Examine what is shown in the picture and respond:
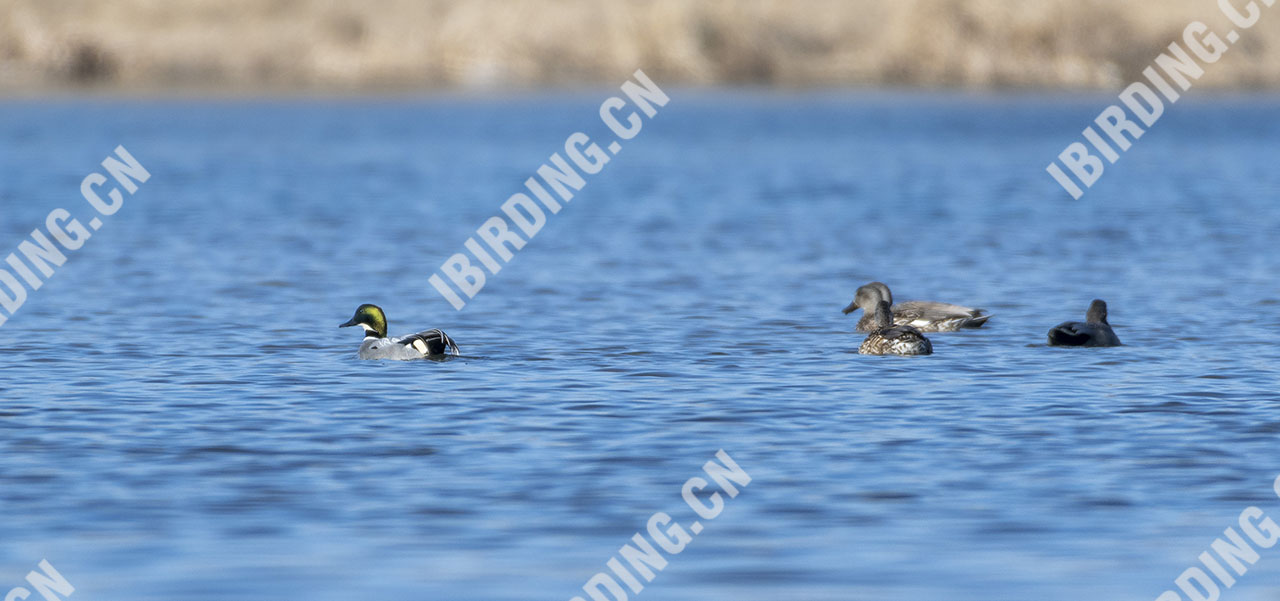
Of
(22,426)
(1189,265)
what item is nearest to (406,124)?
A: (1189,265)

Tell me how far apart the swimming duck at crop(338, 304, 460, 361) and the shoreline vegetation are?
76.5m

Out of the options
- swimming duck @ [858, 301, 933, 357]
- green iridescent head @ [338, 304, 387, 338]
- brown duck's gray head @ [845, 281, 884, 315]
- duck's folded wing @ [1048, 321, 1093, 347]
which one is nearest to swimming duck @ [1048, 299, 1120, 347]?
duck's folded wing @ [1048, 321, 1093, 347]

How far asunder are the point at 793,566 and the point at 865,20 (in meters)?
90.8

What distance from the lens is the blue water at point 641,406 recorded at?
985 cm

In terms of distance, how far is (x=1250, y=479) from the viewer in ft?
38.1

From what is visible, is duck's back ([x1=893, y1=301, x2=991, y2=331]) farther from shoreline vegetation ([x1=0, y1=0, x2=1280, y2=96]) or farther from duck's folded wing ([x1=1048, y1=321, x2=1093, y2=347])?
shoreline vegetation ([x1=0, y1=0, x2=1280, y2=96])

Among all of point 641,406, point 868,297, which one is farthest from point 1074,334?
point 641,406

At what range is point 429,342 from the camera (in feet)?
54.9

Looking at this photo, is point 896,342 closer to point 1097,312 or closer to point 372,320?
point 1097,312

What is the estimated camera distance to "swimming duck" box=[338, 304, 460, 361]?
55.0 ft

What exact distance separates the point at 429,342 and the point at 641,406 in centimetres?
298

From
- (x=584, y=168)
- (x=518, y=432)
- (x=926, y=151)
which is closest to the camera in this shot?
(x=518, y=432)

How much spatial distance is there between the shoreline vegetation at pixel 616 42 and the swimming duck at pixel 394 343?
251ft

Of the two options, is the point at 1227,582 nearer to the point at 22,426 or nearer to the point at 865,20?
the point at 22,426
